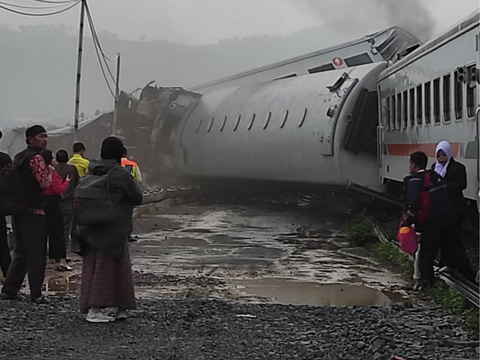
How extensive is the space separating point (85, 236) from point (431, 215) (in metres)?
3.33

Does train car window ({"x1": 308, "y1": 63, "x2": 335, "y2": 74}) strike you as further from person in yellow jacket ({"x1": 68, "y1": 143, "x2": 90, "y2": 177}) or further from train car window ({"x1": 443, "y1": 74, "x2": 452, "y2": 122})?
train car window ({"x1": 443, "y1": 74, "x2": 452, "y2": 122})

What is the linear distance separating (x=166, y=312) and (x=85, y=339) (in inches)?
43.0

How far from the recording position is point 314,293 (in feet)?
26.6

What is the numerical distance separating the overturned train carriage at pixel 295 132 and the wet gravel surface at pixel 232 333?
787 cm

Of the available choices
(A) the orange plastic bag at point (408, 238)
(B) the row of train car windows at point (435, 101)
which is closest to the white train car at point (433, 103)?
(B) the row of train car windows at point (435, 101)

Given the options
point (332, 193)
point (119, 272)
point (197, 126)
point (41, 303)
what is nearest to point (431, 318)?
point (119, 272)

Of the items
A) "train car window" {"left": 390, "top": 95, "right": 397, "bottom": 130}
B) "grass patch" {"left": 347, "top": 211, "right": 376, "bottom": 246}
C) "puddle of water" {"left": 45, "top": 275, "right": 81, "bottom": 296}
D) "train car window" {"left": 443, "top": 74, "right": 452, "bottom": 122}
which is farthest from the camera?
"train car window" {"left": 390, "top": 95, "right": 397, "bottom": 130}

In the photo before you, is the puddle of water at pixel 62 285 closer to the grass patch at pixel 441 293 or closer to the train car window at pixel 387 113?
the grass patch at pixel 441 293

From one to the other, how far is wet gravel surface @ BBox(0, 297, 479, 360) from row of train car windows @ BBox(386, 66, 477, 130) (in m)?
2.74

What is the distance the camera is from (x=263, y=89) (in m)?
20.4

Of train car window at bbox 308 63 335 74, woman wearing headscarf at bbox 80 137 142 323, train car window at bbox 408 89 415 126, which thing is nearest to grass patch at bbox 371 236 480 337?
train car window at bbox 408 89 415 126

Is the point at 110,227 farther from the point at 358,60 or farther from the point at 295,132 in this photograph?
the point at 358,60

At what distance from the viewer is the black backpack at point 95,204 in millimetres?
6152

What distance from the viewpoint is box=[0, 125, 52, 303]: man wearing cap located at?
6867mm
